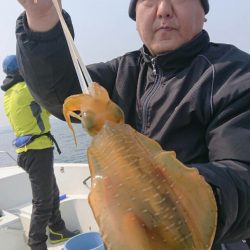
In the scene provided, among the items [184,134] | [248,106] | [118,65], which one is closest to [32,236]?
[118,65]

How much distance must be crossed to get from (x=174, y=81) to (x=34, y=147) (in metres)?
3.71

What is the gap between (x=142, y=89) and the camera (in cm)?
198

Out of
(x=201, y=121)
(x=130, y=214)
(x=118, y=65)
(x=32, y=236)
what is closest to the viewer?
(x=130, y=214)

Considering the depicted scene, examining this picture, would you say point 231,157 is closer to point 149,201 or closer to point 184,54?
point 149,201

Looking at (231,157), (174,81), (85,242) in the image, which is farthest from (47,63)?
(85,242)

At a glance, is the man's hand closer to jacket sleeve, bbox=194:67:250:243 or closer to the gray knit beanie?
the gray knit beanie

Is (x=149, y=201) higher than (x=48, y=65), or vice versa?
(x=48, y=65)

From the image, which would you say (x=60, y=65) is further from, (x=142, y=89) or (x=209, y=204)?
(x=209, y=204)

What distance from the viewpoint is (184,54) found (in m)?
1.81

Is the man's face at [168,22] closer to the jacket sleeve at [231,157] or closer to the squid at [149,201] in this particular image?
the jacket sleeve at [231,157]

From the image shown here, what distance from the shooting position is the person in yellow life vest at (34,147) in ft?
16.8

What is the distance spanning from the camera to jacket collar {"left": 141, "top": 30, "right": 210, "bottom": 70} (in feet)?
5.92

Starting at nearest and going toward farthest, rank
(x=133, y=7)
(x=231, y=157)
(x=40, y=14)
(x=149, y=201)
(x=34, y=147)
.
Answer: (x=149, y=201), (x=231, y=157), (x=40, y=14), (x=133, y=7), (x=34, y=147)

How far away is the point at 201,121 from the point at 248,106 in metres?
0.22
